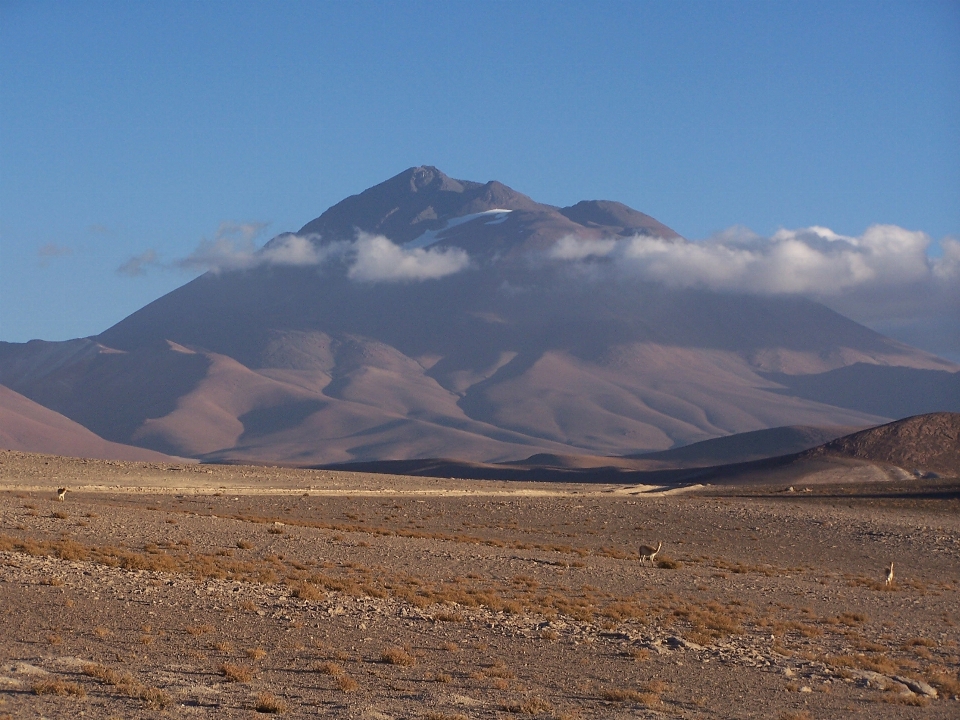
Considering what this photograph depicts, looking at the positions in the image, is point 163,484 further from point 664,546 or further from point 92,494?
point 664,546

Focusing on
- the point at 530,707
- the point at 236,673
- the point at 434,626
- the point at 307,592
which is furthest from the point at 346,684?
the point at 307,592

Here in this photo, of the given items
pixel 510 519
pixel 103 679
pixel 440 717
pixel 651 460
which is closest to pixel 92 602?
pixel 103 679

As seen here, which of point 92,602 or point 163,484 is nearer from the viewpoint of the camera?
point 92,602

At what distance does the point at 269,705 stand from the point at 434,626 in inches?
190

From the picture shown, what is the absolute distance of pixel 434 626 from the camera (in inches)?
580

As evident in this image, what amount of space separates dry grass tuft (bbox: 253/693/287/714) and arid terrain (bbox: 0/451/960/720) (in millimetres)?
21

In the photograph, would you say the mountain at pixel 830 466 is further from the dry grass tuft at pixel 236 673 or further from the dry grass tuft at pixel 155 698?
the dry grass tuft at pixel 155 698

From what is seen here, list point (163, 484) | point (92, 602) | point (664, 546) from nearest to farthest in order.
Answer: point (92, 602) < point (664, 546) < point (163, 484)

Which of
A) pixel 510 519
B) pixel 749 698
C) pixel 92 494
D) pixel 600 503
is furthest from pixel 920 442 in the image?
pixel 749 698

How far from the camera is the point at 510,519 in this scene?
39.9 m

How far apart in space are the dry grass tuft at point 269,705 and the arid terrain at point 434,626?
21mm

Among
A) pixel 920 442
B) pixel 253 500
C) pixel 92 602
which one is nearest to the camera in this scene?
pixel 92 602

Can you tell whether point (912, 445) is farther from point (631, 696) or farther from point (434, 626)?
point (631, 696)

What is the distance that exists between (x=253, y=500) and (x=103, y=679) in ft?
105
